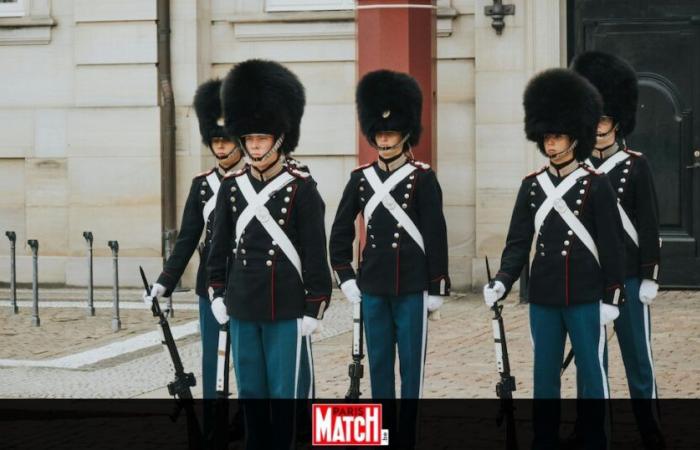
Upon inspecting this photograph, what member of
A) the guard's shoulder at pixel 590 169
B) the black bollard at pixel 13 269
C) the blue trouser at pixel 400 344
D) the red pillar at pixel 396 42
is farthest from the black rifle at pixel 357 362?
the black bollard at pixel 13 269

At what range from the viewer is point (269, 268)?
25.3ft

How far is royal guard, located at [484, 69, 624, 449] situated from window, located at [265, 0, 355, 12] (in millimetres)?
9054

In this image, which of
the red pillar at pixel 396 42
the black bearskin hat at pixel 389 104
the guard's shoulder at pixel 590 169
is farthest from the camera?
the red pillar at pixel 396 42

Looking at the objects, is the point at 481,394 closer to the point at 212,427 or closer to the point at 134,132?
the point at 212,427

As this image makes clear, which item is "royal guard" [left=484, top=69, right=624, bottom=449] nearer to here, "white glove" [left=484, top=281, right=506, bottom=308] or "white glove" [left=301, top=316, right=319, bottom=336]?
"white glove" [left=484, top=281, right=506, bottom=308]

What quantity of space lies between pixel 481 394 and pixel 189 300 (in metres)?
6.52

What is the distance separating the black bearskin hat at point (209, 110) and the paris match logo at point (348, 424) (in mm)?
1822

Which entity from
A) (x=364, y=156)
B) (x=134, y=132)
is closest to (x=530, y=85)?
(x=364, y=156)

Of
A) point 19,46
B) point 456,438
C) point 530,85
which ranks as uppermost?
point 19,46

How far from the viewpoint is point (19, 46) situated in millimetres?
17703

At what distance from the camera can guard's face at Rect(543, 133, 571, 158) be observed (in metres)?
8.09

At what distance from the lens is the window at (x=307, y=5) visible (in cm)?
1703

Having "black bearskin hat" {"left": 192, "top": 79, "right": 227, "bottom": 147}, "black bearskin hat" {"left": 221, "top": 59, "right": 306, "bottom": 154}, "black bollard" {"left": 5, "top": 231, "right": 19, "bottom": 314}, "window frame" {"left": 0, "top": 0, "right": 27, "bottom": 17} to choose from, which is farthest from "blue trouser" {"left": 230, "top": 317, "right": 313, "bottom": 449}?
"window frame" {"left": 0, "top": 0, "right": 27, "bottom": 17}

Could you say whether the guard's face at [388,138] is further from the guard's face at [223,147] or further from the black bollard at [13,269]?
the black bollard at [13,269]
